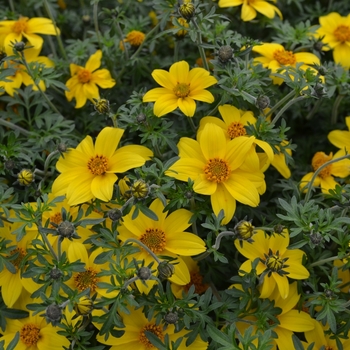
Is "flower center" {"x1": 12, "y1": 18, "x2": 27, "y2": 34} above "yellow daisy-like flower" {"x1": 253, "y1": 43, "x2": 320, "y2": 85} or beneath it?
above

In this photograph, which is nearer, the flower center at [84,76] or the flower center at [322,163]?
the flower center at [322,163]

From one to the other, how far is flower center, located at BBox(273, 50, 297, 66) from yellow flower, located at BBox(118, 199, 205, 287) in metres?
0.95

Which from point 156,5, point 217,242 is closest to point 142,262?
point 217,242

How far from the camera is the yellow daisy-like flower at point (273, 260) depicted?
1.88 metres

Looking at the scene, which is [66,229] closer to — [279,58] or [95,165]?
[95,165]

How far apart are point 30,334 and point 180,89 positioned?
108cm

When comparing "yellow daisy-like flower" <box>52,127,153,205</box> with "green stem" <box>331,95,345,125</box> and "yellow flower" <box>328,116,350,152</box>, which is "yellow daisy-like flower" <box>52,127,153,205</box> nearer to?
"yellow flower" <box>328,116,350,152</box>

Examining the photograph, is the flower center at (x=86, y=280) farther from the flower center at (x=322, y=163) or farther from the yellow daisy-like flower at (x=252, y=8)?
the yellow daisy-like flower at (x=252, y=8)

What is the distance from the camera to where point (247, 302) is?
1.93m

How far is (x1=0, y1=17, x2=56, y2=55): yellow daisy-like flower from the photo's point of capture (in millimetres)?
2611

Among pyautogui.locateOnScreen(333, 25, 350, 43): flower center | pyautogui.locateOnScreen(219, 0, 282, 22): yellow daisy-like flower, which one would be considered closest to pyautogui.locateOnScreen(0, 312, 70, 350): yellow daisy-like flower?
pyautogui.locateOnScreen(219, 0, 282, 22): yellow daisy-like flower

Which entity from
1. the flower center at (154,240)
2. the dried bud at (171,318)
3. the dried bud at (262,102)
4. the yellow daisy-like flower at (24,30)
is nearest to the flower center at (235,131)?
the dried bud at (262,102)

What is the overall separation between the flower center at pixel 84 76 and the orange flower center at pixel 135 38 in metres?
0.30

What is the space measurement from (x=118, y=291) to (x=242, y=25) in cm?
178
